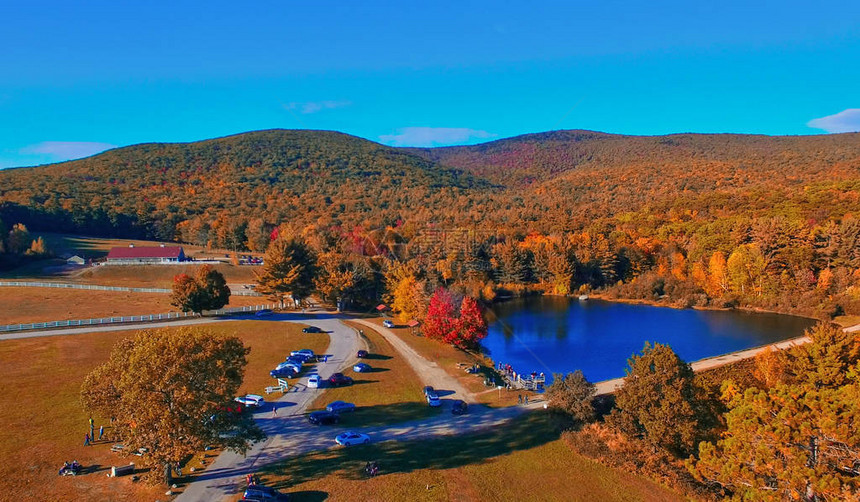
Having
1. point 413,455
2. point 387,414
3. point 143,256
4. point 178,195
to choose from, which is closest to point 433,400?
point 387,414

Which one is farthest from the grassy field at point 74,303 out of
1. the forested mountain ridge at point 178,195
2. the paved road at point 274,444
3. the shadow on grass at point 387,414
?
the forested mountain ridge at point 178,195

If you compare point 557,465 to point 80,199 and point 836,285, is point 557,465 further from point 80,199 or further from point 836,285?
point 80,199

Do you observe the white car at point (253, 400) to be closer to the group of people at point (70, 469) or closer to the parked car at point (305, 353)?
the parked car at point (305, 353)

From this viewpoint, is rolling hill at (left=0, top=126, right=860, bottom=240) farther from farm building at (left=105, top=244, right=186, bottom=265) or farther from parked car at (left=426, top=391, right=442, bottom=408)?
parked car at (left=426, top=391, right=442, bottom=408)

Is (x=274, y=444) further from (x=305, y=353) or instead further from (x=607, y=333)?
(x=607, y=333)

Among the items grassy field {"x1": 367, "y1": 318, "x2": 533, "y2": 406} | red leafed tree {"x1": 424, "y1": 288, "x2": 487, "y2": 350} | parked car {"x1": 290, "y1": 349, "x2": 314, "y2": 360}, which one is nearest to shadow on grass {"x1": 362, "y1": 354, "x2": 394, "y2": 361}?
grassy field {"x1": 367, "y1": 318, "x2": 533, "y2": 406}

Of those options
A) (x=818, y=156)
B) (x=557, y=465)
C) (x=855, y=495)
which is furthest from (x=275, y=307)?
(x=818, y=156)
